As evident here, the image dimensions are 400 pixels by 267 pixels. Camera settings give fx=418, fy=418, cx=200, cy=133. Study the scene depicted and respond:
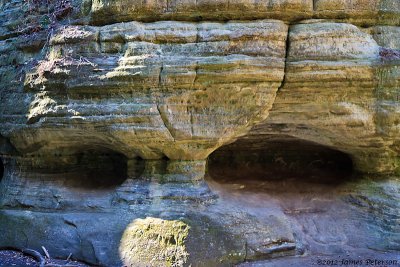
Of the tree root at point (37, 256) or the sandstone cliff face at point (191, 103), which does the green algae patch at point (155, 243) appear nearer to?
the sandstone cliff face at point (191, 103)

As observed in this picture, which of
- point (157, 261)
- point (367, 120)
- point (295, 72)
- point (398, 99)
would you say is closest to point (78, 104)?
point (157, 261)

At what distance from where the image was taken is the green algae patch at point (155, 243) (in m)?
5.12

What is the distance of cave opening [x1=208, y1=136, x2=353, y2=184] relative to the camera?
24.3 ft

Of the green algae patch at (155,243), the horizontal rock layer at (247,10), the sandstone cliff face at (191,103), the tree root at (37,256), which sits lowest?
the tree root at (37,256)

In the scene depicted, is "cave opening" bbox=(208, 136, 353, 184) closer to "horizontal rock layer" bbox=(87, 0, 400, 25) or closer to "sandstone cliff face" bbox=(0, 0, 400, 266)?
"sandstone cliff face" bbox=(0, 0, 400, 266)

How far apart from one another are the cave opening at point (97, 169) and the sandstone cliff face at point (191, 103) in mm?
440

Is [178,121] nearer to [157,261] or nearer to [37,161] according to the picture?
[157,261]

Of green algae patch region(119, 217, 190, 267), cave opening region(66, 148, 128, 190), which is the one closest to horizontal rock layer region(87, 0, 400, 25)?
cave opening region(66, 148, 128, 190)

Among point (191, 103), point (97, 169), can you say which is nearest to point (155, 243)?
point (191, 103)

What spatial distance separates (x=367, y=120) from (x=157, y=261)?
334 cm

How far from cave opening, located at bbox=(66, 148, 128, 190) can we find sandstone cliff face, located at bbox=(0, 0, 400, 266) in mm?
440

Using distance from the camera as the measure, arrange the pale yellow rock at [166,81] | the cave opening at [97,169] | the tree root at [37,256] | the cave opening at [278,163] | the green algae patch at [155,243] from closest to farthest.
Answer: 1. the green algae patch at [155,243]
2. the pale yellow rock at [166,81]
3. the tree root at [37,256]
4. the cave opening at [97,169]
5. the cave opening at [278,163]

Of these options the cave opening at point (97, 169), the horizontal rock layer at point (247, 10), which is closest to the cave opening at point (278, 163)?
the cave opening at point (97, 169)

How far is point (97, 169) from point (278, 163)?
A: 325 cm
